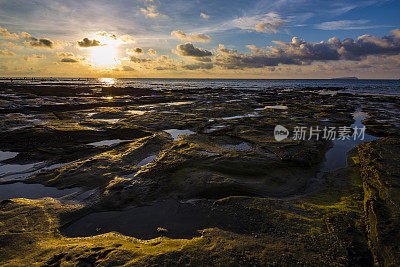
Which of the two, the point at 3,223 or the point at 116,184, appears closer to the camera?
the point at 3,223

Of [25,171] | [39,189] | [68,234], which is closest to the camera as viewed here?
[68,234]

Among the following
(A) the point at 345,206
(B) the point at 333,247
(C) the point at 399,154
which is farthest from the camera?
(C) the point at 399,154

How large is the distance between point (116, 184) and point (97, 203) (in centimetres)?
95

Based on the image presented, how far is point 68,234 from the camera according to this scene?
4750 millimetres

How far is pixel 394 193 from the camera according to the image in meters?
5.98

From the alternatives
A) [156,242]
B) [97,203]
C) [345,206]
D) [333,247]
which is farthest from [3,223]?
[345,206]

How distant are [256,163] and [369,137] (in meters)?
10.6

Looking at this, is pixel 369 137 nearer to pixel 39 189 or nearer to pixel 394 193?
pixel 394 193

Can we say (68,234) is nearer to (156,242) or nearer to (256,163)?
(156,242)

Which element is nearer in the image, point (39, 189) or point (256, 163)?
point (39, 189)

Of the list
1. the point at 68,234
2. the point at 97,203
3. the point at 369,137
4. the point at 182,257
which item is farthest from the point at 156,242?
the point at 369,137

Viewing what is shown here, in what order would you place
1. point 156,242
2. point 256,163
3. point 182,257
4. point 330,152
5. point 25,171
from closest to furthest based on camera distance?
point 182,257 → point 156,242 → point 25,171 → point 256,163 → point 330,152

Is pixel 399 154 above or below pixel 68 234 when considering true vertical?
above

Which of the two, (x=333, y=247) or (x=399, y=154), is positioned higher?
(x=399, y=154)
